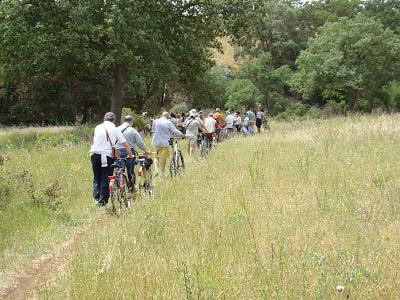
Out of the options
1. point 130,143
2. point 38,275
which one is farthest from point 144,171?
point 38,275

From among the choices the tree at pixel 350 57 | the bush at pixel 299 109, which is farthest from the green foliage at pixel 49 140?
the bush at pixel 299 109

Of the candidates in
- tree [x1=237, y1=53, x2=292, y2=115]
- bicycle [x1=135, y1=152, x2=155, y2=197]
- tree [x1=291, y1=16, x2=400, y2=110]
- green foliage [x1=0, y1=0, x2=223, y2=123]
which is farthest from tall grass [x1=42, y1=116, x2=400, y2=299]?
tree [x1=237, y1=53, x2=292, y2=115]

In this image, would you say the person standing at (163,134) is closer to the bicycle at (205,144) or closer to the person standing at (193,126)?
the person standing at (193,126)

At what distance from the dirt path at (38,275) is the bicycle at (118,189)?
4.94ft

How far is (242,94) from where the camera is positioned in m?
53.9

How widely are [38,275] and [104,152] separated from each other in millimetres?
3845

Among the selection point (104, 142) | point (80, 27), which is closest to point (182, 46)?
point (80, 27)

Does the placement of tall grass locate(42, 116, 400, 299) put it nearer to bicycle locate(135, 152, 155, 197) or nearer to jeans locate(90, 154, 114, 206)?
bicycle locate(135, 152, 155, 197)

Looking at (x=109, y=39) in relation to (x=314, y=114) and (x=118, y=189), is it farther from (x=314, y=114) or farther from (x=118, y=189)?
(x=314, y=114)

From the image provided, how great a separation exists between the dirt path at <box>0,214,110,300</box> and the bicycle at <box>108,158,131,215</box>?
1506 millimetres

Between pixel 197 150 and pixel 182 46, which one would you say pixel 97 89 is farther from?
pixel 197 150

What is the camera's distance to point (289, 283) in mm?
3953

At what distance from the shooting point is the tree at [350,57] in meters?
43.4

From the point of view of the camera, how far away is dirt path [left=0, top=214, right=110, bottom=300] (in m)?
5.32
